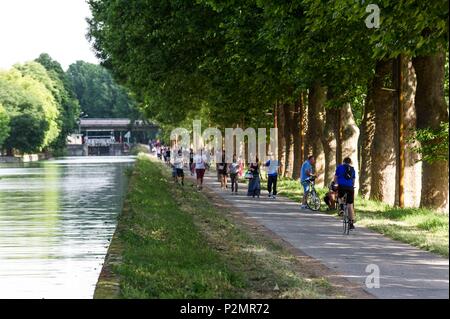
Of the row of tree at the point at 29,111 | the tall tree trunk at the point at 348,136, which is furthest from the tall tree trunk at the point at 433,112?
the row of tree at the point at 29,111

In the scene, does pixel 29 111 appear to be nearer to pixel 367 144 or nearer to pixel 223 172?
pixel 223 172

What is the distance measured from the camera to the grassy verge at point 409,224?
1769cm

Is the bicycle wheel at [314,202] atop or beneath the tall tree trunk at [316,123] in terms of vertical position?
beneath

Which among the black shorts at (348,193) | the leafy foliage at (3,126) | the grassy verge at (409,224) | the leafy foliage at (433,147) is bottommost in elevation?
the grassy verge at (409,224)

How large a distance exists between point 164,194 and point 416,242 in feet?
54.6

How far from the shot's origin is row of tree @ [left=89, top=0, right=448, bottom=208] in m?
19.5

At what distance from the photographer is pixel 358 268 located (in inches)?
572

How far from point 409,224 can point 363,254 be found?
16.4 feet

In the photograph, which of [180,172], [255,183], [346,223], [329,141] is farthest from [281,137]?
[346,223]

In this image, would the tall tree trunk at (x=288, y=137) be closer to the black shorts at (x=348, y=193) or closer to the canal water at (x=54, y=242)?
the canal water at (x=54, y=242)

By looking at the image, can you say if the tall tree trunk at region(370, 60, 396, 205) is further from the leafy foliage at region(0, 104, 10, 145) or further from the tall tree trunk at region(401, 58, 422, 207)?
the leafy foliage at region(0, 104, 10, 145)

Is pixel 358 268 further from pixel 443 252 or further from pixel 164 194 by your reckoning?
pixel 164 194

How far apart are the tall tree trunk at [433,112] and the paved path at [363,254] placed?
2365 mm

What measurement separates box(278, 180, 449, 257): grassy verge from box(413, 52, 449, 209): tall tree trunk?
27.2 inches
